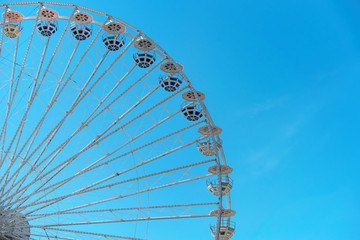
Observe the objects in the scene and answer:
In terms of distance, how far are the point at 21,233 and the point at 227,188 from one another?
14.6 m

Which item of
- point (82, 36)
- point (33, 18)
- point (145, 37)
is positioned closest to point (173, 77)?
point (145, 37)

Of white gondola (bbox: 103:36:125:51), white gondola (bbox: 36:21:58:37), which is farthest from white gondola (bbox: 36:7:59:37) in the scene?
white gondola (bbox: 103:36:125:51)

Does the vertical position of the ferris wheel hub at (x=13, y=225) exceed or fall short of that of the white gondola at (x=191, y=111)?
it falls short

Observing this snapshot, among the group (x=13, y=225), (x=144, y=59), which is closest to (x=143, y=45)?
(x=144, y=59)

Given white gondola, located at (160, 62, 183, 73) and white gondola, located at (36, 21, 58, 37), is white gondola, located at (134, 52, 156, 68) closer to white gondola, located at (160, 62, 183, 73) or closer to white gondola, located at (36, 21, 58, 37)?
white gondola, located at (160, 62, 183, 73)

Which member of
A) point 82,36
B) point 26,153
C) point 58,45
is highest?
point 82,36

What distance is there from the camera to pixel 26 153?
31.5 m

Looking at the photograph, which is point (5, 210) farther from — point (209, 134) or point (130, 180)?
point (209, 134)

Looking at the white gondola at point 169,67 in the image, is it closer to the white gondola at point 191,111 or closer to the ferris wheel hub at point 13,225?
the white gondola at point 191,111

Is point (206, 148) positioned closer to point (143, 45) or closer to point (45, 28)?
point (143, 45)

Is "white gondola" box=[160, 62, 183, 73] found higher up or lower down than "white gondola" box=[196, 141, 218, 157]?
higher up

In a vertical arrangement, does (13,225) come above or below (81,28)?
below

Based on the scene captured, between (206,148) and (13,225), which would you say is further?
(206,148)

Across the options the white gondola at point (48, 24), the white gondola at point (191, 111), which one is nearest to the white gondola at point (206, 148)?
the white gondola at point (191, 111)
